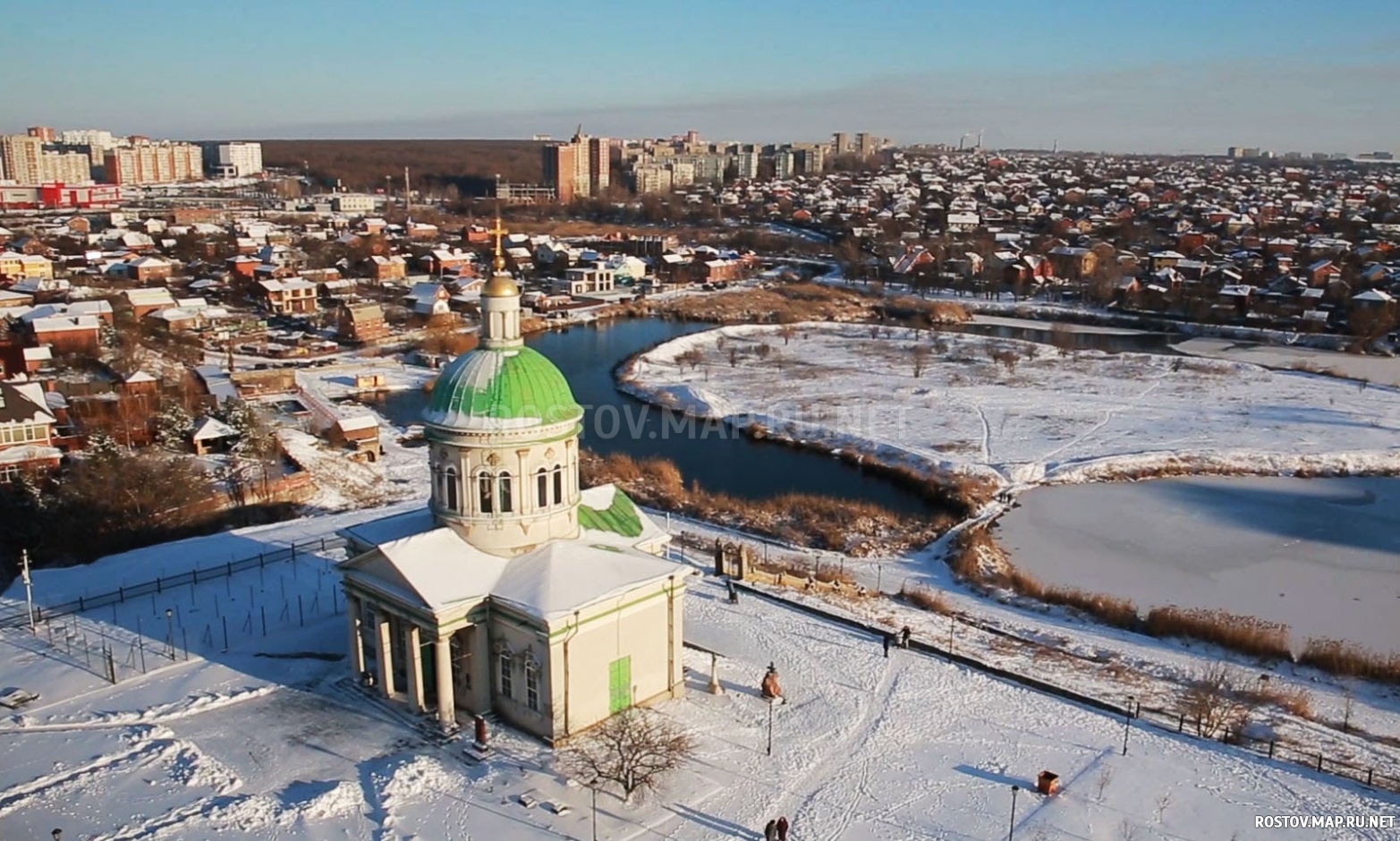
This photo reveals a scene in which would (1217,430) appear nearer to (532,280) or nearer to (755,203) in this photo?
(532,280)

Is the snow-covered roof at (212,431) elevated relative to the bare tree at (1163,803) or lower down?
elevated

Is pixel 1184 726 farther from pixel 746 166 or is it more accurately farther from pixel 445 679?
pixel 746 166

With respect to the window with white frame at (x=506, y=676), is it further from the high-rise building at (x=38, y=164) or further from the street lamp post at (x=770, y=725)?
the high-rise building at (x=38, y=164)

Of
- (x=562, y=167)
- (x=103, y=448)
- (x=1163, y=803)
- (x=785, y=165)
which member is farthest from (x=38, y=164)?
(x=1163, y=803)

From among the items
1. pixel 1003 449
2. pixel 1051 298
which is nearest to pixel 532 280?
pixel 1051 298

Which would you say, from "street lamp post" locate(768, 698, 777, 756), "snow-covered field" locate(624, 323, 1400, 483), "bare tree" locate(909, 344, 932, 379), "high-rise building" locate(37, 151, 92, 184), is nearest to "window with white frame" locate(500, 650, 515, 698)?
"street lamp post" locate(768, 698, 777, 756)

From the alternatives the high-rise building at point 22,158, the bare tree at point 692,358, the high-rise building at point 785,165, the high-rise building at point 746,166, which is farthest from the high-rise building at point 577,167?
the bare tree at point 692,358

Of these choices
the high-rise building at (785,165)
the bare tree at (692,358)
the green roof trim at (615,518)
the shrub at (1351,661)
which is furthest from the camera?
the high-rise building at (785,165)
